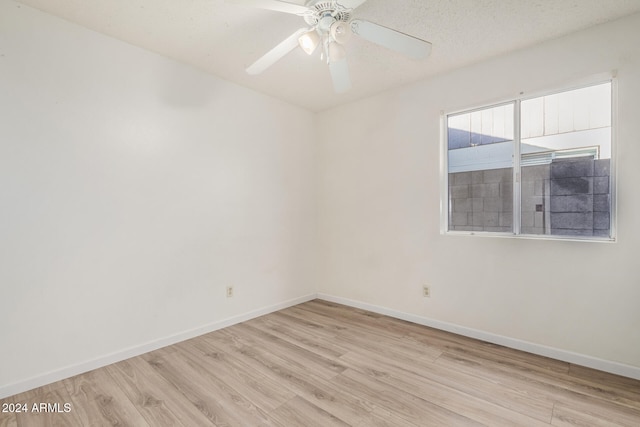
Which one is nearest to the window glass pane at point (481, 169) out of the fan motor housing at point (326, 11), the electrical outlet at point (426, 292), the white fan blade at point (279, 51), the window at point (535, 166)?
the window at point (535, 166)

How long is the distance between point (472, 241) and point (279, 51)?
2242 mm

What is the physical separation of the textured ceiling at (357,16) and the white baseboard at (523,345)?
240 centimetres

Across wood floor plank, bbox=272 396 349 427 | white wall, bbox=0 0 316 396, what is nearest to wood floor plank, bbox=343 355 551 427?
wood floor plank, bbox=272 396 349 427

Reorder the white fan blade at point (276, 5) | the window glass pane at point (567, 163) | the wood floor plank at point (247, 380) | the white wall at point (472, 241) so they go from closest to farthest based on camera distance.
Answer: the white fan blade at point (276, 5), the wood floor plank at point (247, 380), the white wall at point (472, 241), the window glass pane at point (567, 163)

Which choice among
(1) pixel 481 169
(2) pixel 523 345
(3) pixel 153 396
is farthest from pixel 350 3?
(2) pixel 523 345

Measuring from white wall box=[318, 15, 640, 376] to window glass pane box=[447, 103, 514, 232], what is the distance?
158 millimetres

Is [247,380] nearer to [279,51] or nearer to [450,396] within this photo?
[450,396]

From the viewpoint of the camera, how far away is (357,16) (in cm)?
199

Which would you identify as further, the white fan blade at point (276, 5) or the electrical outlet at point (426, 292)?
the electrical outlet at point (426, 292)

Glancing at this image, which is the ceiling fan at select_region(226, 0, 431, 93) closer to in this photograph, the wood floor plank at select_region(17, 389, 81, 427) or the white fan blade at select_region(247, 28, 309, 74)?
the white fan blade at select_region(247, 28, 309, 74)

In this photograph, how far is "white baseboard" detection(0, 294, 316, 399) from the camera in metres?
1.88

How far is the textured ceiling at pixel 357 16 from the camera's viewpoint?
1.89 meters

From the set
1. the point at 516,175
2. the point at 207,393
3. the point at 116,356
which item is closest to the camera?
the point at 207,393

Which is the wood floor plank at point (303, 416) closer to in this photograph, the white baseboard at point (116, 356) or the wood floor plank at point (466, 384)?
the wood floor plank at point (466, 384)
